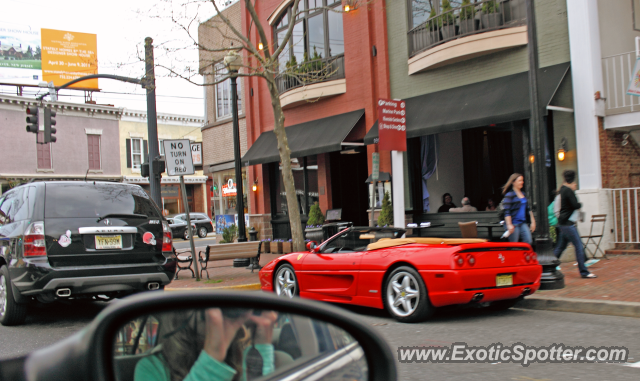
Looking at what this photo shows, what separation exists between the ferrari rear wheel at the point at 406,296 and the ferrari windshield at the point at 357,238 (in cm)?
94

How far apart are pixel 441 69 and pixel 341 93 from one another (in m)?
3.65

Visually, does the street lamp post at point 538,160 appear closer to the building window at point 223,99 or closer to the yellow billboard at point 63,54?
the building window at point 223,99

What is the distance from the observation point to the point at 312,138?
640 inches

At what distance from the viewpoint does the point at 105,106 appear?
3872cm

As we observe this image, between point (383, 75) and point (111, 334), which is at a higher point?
point (383, 75)

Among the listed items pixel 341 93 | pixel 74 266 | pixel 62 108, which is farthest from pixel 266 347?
pixel 62 108

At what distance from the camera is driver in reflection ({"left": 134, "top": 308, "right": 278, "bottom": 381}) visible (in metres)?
1.39

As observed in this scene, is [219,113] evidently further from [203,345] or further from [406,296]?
[203,345]

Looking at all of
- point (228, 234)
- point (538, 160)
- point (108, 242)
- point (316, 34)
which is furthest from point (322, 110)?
point (108, 242)

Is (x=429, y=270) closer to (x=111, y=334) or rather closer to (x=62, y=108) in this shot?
(x=111, y=334)

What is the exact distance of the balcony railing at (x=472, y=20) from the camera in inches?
473

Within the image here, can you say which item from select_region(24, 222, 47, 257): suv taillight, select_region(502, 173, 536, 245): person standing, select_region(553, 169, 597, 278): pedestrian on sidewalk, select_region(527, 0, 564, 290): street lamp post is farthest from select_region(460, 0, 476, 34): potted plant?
select_region(24, 222, 47, 257): suv taillight

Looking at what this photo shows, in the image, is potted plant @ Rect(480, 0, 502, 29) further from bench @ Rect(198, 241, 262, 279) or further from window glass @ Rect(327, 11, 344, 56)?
bench @ Rect(198, 241, 262, 279)

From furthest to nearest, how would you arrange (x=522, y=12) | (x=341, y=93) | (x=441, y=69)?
(x=341, y=93) → (x=441, y=69) → (x=522, y=12)
